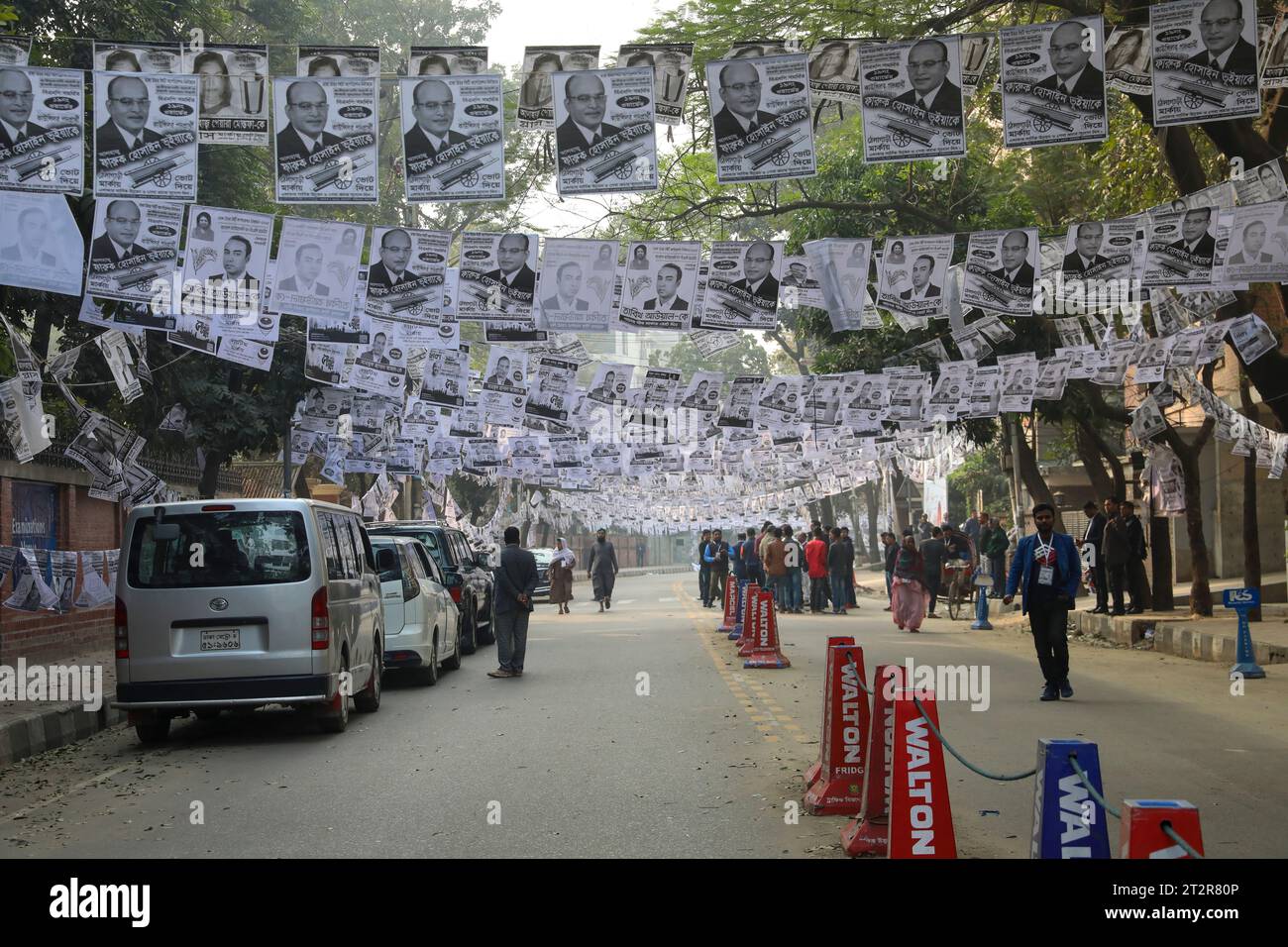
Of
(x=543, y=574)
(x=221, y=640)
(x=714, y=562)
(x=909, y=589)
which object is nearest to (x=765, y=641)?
(x=909, y=589)

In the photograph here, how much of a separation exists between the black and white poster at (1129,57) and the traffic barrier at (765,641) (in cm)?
908

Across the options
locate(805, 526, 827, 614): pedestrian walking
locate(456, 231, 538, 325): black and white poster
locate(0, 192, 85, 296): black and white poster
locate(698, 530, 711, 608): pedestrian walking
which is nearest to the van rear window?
locate(0, 192, 85, 296): black and white poster

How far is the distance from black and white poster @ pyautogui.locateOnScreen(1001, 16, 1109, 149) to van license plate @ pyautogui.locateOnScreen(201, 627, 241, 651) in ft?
25.3

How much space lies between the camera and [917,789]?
6227mm

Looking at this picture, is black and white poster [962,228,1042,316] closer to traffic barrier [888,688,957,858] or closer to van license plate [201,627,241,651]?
van license plate [201,627,241,651]

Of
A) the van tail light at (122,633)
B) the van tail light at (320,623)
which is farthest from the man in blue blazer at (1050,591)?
the van tail light at (122,633)

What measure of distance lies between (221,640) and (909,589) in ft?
54.3

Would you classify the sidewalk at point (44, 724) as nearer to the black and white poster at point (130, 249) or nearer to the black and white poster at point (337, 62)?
the black and white poster at point (130, 249)

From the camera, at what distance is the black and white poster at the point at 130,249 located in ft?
42.6

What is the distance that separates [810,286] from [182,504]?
744 cm

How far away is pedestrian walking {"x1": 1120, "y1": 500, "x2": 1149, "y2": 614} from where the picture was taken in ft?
78.3

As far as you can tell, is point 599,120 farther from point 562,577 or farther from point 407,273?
point 562,577

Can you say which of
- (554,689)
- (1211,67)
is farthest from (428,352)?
(1211,67)
